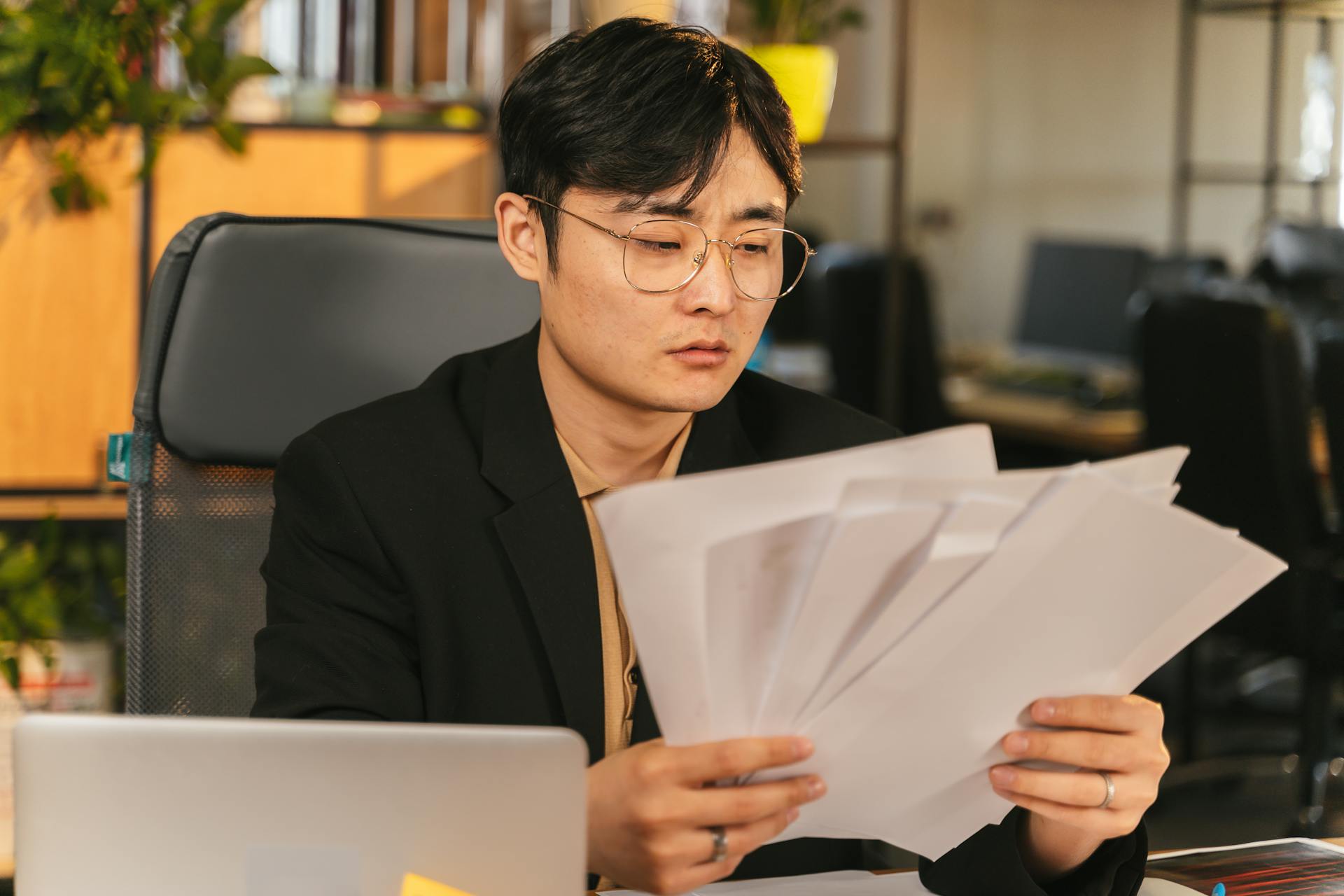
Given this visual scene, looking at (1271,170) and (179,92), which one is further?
(1271,170)

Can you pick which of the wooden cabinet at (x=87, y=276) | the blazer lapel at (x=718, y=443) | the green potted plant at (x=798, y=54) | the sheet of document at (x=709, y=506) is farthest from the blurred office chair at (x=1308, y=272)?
the sheet of document at (x=709, y=506)

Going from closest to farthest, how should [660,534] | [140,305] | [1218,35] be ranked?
1. [660,534]
2. [140,305]
3. [1218,35]

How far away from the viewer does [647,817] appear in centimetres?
77

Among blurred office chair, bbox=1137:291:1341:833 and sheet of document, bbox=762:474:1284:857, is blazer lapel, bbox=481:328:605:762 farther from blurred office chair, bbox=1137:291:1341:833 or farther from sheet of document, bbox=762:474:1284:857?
blurred office chair, bbox=1137:291:1341:833

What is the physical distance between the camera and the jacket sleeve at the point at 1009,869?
3.05 ft

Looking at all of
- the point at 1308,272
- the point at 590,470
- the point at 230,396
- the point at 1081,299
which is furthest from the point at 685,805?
the point at 1081,299

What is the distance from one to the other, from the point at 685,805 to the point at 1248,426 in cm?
217

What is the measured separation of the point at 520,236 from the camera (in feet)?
3.89

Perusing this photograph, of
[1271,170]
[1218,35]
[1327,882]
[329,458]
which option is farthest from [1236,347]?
[1218,35]

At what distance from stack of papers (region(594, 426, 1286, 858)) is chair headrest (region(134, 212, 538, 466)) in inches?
24.7

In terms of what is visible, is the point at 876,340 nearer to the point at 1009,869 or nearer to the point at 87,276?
the point at 87,276

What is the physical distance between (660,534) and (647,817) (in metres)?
0.20

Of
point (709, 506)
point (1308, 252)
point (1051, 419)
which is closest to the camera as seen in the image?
point (709, 506)

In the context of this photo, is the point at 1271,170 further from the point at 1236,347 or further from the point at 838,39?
the point at 1236,347
